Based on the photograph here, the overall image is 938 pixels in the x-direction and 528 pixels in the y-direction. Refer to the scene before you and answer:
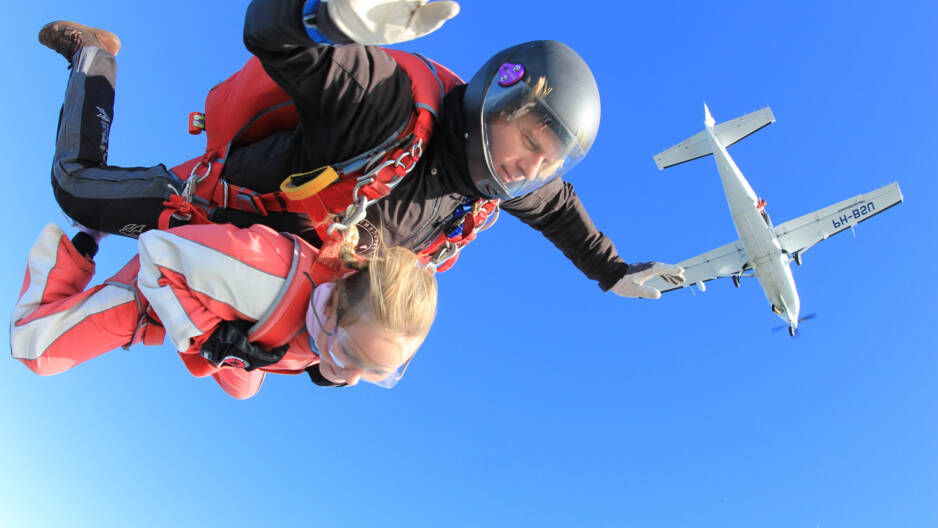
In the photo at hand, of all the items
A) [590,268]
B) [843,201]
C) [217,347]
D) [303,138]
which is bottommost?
[217,347]

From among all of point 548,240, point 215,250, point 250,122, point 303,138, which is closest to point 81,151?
point 250,122

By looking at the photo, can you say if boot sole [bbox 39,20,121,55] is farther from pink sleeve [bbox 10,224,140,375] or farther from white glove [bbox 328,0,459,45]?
white glove [bbox 328,0,459,45]

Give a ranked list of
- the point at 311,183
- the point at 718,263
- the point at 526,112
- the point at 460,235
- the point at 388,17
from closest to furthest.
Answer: the point at 388,17 < the point at 311,183 < the point at 526,112 < the point at 460,235 < the point at 718,263

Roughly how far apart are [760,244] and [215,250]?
30666mm

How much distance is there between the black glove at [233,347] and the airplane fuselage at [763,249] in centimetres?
3003

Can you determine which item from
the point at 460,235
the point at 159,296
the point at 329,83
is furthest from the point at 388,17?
the point at 460,235

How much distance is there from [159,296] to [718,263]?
32811mm

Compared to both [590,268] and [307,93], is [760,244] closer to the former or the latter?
[590,268]

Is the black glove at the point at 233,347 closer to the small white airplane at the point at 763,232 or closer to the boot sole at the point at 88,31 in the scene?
the boot sole at the point at 88,31

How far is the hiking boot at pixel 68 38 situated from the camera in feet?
16.0

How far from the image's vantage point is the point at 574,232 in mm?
5398

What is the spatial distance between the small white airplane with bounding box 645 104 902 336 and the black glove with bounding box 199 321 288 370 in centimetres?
2537

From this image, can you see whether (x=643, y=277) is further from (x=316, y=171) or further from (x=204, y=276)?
(x=204, y=276)

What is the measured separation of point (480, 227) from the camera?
15.3ft
